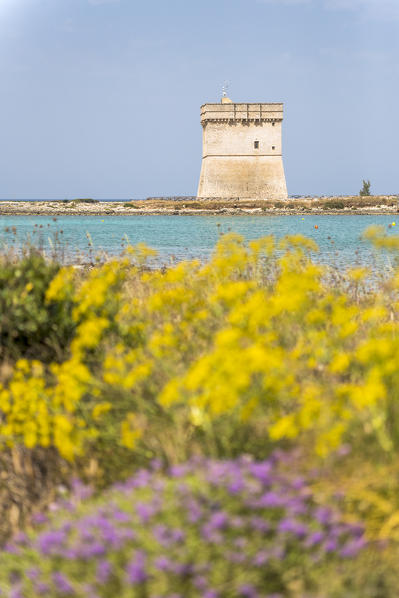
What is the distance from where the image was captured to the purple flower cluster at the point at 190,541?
1785 millimetres

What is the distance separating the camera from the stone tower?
152 ft

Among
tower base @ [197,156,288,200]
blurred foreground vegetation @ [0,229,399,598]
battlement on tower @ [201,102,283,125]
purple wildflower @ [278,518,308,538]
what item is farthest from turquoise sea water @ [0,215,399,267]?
battlement on tower @ [201,102,283,125]

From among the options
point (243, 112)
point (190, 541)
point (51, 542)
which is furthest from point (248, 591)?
point (243, 112)

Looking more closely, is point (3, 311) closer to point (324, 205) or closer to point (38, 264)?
point (38, 264)

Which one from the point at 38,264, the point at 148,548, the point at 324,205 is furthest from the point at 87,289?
the point at 324,205

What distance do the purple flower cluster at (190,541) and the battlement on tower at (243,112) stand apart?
151 ft

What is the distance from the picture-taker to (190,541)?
1.83 m

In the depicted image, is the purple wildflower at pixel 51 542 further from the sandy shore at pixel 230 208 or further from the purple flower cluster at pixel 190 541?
the sandy shore at pixel 230 208

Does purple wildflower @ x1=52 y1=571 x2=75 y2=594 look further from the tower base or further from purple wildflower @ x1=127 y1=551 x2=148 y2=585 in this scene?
the tower base

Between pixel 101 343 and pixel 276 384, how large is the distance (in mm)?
1558

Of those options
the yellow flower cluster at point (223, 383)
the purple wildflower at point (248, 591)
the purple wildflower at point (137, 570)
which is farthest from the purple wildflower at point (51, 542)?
the purple wildflower at point (248, 591)

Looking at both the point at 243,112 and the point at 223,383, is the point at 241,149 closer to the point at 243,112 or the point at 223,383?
the point at 243,112

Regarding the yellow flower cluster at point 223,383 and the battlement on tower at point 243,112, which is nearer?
the yellow flower cluster at point 223,383

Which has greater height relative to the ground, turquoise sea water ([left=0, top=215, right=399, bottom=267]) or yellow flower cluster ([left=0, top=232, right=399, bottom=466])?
turquoise sea water ([left=0, top=215, right=399, bottom=267])
